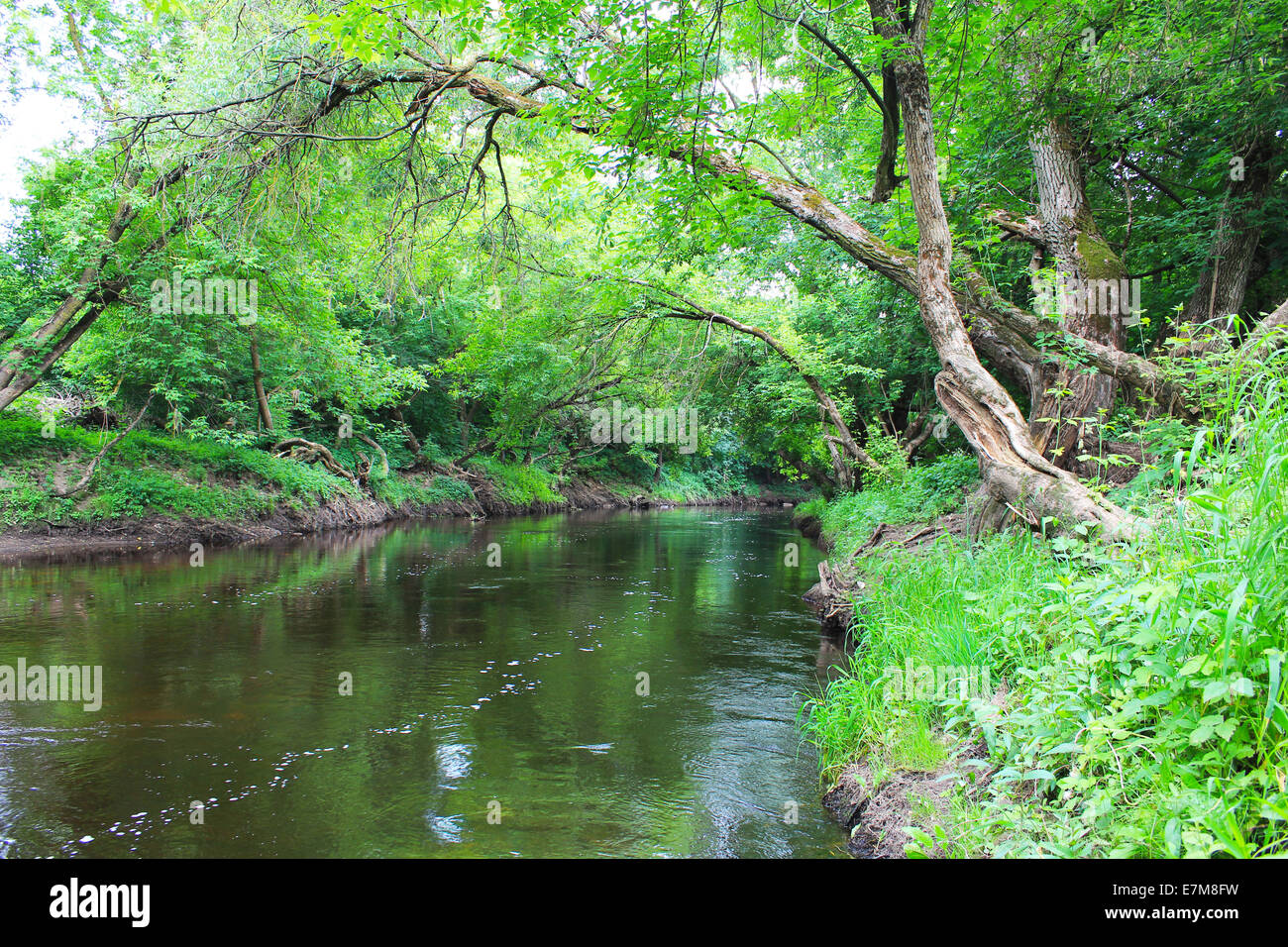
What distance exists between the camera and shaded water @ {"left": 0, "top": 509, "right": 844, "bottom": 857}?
395 centimetres

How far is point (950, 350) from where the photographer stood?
7.25 m

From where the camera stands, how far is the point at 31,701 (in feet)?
19.2

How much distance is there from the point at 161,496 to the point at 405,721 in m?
13.4

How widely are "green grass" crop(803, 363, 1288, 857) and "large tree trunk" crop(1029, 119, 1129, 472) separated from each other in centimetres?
401

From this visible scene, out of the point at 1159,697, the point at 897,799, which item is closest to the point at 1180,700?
the point at 1159,697

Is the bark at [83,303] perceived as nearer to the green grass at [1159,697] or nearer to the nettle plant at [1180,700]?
the green grass at [1159,697]

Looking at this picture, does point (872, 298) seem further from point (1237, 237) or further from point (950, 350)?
point (950, 350)

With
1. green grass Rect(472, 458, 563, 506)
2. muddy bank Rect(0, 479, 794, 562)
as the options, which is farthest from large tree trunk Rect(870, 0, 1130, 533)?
green grass Rect(472, 458, 563, 506)

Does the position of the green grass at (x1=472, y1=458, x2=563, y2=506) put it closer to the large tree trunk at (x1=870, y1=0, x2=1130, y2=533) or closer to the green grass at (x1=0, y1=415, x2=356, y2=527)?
the green grass at (x1=0, y1=415, x2=356, y2=527)
